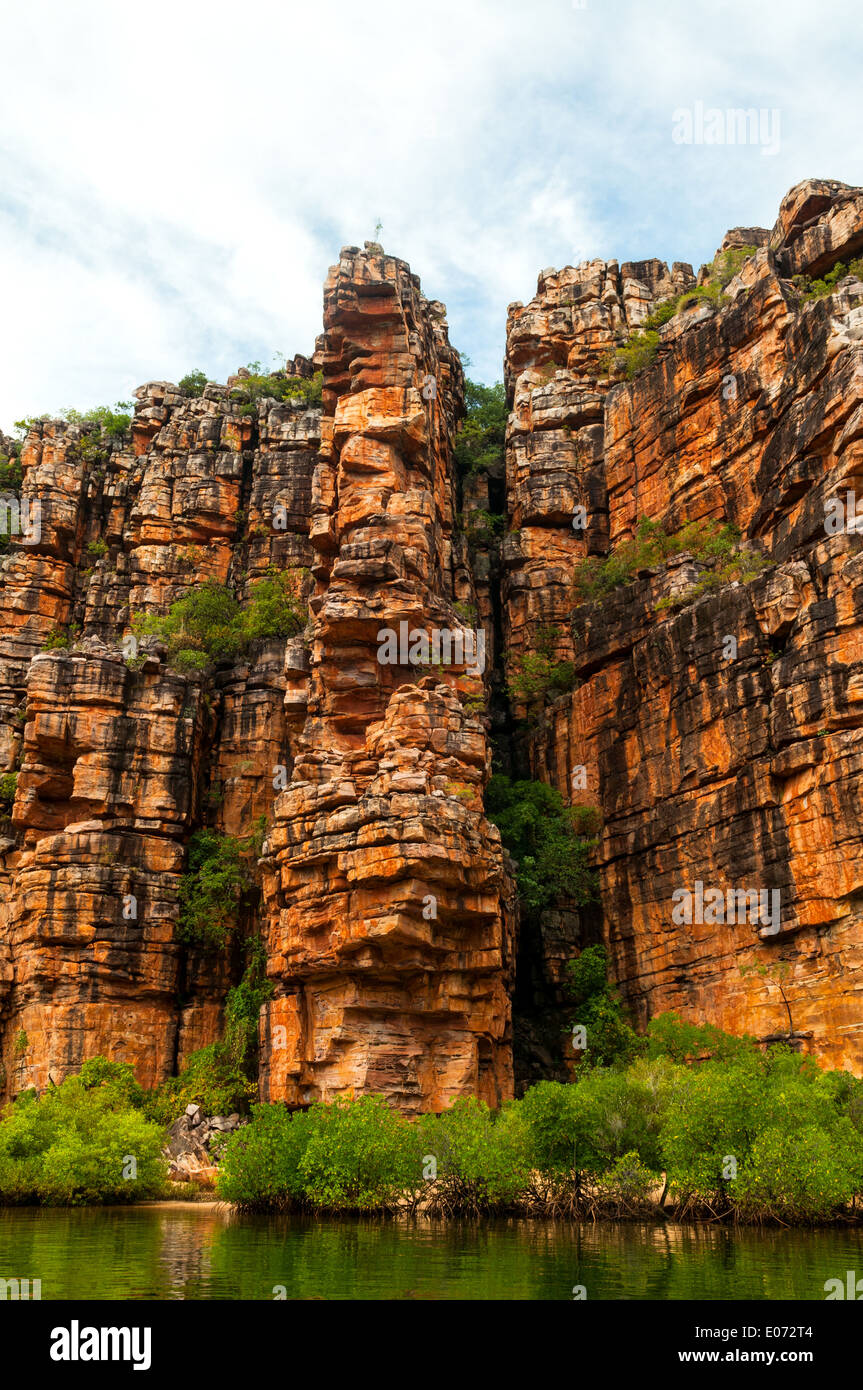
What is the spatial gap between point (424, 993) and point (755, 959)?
10543mm

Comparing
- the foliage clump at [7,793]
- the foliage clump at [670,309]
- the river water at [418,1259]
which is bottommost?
the river water at [418,1259]

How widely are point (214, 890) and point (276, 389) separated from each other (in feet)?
113

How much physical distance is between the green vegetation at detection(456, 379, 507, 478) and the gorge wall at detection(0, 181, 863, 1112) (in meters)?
2.84

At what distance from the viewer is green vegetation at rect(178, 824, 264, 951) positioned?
148 feet

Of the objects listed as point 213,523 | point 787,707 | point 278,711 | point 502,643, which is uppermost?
point 213,523

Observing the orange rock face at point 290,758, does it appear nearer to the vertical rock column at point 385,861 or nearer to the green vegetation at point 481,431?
the vertical rock column at point 385,861

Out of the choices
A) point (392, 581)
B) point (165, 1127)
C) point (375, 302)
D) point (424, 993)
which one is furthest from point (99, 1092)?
point (375, 302)

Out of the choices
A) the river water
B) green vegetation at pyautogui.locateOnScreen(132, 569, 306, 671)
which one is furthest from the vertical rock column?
the river water

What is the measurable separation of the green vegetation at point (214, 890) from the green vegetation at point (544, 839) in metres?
10.4

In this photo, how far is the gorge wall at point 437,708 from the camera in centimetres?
3525

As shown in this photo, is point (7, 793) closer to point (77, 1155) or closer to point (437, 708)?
point (77, 1155)

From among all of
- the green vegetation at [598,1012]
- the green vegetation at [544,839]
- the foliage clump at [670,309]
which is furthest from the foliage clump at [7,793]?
the foliage clump at [670,309]
